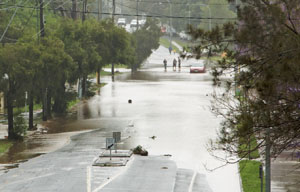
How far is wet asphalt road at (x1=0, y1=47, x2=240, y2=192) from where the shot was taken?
26141 millimetres

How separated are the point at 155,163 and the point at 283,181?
5.67 metres

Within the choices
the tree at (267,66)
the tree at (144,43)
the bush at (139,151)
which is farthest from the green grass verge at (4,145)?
the tree at (144,43)

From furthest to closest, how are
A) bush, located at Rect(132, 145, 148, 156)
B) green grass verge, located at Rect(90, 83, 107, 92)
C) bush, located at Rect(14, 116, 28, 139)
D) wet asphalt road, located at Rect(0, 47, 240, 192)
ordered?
green grass verge, located at Rect(90, 83, 107, 92) → bush, located at Rect(14, 116, 28, 139) → bush, located at Rect(132, 145, 148, 156) → wet asphalt road, located at Rect(0, 47, 240, 192)

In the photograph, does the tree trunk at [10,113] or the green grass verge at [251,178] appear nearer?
the green grass verge at [251,178]

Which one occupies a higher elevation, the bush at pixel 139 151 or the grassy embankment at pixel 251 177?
the bush at pixel 139 151

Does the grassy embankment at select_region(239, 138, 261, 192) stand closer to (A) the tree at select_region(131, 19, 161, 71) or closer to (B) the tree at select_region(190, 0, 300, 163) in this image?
(B) the tree at select_region(190, 0, 300, 163)

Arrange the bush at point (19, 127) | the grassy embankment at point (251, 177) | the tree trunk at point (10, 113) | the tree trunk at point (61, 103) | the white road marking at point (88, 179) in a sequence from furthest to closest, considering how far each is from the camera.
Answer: the tree trunk at point (61, 103) → the bush at point (19, 127) → the tree trunk at point (10, 113) → the grassy embankment at point (251, 177) → the white road marking at point (88, 179)

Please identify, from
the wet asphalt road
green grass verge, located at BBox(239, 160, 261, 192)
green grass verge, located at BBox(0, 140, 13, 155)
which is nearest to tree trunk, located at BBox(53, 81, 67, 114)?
the wet asphalt road

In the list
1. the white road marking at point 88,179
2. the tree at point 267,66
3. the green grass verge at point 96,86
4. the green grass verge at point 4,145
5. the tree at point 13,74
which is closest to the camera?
the tree at point 267,66

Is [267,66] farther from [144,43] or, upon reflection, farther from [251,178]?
[144,43]

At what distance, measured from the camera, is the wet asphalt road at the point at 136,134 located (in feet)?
85.8

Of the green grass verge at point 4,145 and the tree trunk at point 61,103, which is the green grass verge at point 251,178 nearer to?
the green grass verge at point 4,145

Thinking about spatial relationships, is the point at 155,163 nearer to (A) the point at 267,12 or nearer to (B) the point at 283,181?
(B) the point at 283,181

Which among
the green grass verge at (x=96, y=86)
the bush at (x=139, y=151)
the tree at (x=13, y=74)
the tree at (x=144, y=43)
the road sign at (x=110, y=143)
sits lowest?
the bush at (x=139, y=151)
